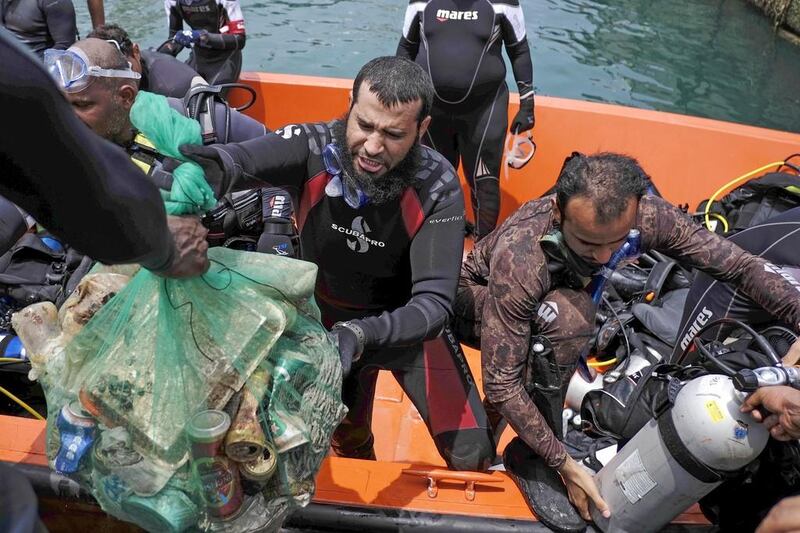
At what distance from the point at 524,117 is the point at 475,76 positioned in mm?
403

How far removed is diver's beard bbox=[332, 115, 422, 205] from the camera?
2.13 metres

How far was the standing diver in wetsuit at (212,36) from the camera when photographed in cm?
462

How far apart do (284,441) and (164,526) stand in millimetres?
319

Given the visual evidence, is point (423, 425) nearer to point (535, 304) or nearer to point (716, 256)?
point (535, 304)

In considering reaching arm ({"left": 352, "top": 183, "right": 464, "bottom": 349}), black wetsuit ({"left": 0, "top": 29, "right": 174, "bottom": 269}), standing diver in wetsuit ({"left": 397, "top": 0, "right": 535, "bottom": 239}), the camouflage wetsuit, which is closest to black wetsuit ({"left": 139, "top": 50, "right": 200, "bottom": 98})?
standing diver in wetsuit ({"left": 397, "top": 0, "right": 535, "bottom": 239})

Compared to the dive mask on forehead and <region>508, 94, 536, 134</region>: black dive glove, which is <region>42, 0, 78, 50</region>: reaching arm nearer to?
the dive mask on forehead

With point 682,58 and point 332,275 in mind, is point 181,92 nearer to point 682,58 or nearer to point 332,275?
point 332,275

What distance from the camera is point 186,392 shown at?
1.34 meters

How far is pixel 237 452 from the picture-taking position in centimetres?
137

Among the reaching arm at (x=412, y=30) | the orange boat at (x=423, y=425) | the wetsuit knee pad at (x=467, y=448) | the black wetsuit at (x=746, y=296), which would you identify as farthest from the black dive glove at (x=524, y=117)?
the wetsuit knee pad at (x=467, y=448)

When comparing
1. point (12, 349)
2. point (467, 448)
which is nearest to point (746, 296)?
point (467, 448)

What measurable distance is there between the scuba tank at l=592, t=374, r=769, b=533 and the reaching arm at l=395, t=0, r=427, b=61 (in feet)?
9.36

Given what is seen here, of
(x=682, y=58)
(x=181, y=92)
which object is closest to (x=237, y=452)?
(x=181, y=92)

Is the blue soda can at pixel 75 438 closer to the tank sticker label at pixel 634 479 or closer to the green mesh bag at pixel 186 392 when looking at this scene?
the green mesh bag at pixel 186 392
